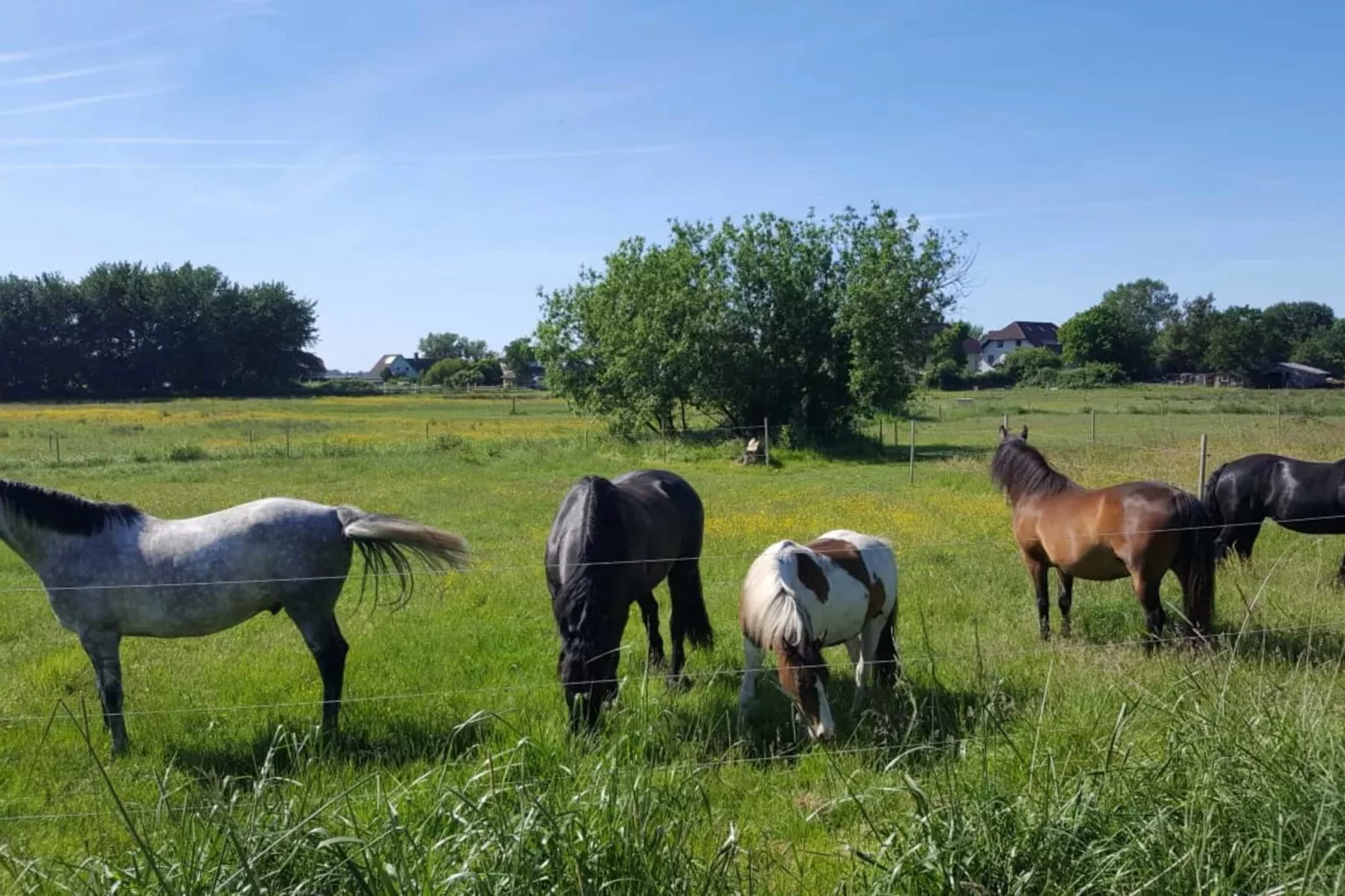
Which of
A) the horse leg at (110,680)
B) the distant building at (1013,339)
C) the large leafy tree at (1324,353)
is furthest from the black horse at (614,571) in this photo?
the distant building at (1013,339)

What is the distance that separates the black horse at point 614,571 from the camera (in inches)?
188

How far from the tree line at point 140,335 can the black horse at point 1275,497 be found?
2925 inches

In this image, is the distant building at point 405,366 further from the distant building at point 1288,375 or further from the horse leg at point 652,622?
the horse leg at point 652,622

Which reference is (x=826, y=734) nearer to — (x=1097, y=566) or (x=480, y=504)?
(x=1097, y=566)

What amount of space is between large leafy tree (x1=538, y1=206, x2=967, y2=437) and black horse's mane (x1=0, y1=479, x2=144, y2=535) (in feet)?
70.6

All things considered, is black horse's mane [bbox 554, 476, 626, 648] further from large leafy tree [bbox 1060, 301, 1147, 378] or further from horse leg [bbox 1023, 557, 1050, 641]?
large leafy tree [bbox 1060, 301, 1147, 378]

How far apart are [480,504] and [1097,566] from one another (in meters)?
11.0

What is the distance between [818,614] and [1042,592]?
305 centimetres

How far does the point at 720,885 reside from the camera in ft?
9.31

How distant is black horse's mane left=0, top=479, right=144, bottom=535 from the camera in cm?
509

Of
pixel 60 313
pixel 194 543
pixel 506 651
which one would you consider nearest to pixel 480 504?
pixel 506 651

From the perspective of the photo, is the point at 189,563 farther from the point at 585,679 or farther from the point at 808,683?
the point at 808,683

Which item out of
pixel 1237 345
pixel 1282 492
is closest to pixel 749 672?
pixel 1282 492

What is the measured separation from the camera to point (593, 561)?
17.4ft
